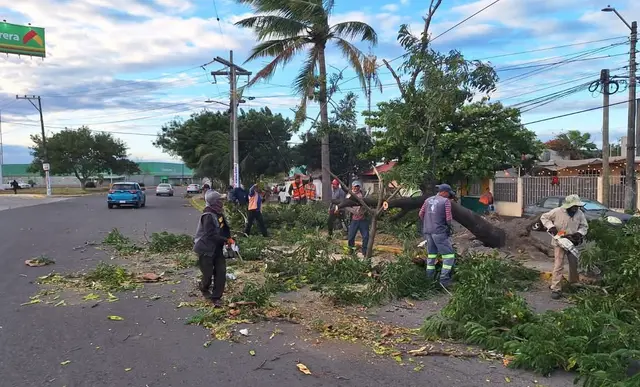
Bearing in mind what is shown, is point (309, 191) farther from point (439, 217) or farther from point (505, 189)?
point (439, 217)

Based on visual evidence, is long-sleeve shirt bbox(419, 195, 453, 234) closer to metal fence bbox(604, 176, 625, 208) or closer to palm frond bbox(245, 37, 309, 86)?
palm frond bbox(245, 37, 309, 86)

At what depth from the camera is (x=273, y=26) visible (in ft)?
65.4

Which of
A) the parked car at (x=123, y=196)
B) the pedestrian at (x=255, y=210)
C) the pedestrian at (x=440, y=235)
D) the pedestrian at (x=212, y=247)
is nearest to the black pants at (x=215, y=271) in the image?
the pedestrian at (x=212, y=247)

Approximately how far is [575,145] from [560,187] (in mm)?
36758

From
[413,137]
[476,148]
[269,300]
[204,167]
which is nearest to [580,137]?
[204,167]

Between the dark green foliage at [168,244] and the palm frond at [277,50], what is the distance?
9374 millimetres

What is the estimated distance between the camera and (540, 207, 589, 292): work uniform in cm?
757

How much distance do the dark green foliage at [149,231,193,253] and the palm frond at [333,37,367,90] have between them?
419 inches

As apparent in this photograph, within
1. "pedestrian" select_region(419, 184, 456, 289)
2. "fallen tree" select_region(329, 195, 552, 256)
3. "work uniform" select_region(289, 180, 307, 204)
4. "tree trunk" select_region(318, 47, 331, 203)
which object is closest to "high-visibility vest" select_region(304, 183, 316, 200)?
"tree trunk" select_region(318, 47, 331, 203)

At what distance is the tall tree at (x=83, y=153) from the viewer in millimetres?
66250

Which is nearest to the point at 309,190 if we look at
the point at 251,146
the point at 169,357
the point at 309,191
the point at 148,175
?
the point at 309,191

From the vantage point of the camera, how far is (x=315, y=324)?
600 cm

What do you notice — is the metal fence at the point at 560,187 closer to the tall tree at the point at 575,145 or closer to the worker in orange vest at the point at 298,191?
the worker in orange vest at the point at 298,191

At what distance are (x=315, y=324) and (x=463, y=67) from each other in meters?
5.85
